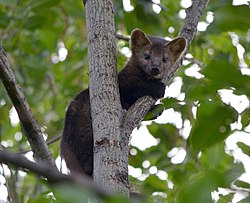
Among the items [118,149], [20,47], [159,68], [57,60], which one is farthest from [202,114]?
[57,60]

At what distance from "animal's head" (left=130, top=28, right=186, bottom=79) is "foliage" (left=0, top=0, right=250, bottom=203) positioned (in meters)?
0.20

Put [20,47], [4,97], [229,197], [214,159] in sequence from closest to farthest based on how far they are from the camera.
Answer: [229,197]
[214,159]
[4,97]
[20,47]

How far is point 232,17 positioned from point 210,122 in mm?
441

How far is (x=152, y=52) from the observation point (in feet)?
25.3

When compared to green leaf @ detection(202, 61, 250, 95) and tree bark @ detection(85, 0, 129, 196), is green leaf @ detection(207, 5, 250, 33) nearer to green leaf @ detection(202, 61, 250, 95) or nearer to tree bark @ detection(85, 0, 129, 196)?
green leaf @ detection(202, 61, 250, 95)

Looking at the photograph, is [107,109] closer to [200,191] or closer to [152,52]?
[200,191]

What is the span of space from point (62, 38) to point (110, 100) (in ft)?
20.6

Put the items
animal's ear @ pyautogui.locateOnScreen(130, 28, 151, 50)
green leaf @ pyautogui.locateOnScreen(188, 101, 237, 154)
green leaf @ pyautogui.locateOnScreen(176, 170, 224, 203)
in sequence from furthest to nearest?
animal's ear @ pyautogui.locateOnScreen(130, 28, 151, 50) → green leaf @ pyautogui.locateOnScreen(188, 101, 237, 154) → green leaf @ pyautogui.locateOnScreen(176, 170, 224, 203)

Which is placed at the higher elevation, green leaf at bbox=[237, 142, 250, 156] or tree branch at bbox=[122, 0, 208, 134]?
green leaf at bbox=[237, 142, 250, 156]

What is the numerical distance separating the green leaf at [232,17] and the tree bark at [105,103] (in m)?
1.31

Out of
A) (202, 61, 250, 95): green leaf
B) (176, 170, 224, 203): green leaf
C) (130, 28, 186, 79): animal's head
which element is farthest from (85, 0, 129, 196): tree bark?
(130, 28, 186, 79): animal's head

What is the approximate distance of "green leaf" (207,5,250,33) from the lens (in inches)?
88.7

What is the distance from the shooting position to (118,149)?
3.54 meters

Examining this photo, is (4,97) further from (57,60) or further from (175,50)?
(57,60)
